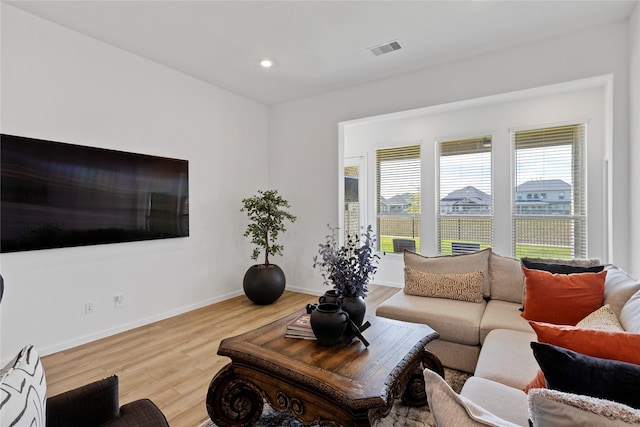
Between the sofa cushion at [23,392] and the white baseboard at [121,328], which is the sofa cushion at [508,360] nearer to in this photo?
the sofa cushion at [23,392]

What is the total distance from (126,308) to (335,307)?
8.74 feet

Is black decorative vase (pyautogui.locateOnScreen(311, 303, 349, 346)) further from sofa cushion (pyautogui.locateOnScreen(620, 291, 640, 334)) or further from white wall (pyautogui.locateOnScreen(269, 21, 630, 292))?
white wall (pyautogui.locateOnScreen(269, 21, 630, 292))

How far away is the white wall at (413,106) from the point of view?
2881 mm

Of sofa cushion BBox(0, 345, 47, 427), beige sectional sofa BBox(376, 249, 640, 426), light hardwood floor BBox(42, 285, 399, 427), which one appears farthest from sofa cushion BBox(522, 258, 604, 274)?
sofa cushion BBox(0, 345, 47, 427)

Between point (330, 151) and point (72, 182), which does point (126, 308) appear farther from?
point (330, 151)

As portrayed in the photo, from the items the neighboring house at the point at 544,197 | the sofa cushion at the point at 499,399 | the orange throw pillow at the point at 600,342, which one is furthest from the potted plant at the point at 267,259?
the orange throw pillow at the point at 600,342

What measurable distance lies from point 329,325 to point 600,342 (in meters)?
1.10

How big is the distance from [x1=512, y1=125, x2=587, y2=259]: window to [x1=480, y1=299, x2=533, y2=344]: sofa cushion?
2034 mm

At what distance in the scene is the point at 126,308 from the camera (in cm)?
334

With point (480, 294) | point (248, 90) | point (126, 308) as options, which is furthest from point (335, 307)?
point (248, 90)

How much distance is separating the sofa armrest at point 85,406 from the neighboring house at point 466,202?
4.50 metres

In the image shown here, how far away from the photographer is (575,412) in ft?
2.12

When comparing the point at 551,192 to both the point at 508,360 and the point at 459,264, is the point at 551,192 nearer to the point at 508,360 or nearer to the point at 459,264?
the point at 459,264

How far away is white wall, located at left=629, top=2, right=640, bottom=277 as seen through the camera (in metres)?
2.57
